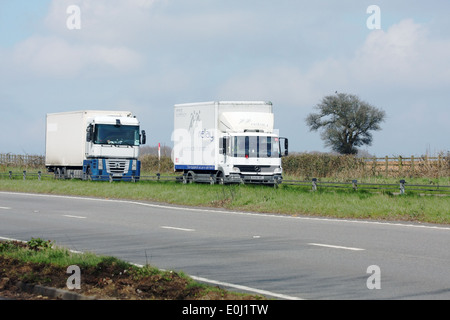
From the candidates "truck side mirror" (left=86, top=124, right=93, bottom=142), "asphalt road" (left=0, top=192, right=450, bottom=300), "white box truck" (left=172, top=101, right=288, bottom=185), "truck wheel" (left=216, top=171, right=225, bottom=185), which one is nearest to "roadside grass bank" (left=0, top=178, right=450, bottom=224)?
"asphalt road" (left=0, top=192, right=450, bottom=300)

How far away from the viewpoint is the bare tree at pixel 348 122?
106812mm

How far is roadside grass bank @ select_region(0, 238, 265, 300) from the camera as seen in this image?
821cm

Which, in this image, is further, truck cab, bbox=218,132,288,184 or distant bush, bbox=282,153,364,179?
distant bush, bbox=282,153,364,179

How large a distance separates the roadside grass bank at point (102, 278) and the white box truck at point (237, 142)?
23732 mm

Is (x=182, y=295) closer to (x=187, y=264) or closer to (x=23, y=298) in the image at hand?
(x=23, y=298)

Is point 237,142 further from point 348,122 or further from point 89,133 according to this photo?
point 348,122

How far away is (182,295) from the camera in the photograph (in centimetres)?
820

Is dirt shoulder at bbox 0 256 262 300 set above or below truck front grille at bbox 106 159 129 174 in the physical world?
below

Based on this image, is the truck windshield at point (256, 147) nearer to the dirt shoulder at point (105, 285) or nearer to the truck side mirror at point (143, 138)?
the truck side mirror at point (143, 138)

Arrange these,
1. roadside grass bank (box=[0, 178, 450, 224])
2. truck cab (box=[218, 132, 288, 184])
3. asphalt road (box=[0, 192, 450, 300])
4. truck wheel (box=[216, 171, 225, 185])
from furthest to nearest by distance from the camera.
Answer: truck cab (box=[218, 132, 288, 184]), truck wheel (box=[216, 171, 225, 185]), roadside grass bank (box=[0, 178, 450, 224]), asphalt road (box=[0, 192, 450, 300])

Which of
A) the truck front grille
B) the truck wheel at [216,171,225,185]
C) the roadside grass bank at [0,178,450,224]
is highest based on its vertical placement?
the truck front grille

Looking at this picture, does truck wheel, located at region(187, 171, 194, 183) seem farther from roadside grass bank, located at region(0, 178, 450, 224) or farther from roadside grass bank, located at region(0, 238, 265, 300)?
roadside grass bank, located at region(0, 238, 265, 300)

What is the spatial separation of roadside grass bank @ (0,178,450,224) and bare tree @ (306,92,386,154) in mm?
74819

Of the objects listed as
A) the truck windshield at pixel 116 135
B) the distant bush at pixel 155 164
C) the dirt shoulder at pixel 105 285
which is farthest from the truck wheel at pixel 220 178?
the distant bush at pixel 155 164
